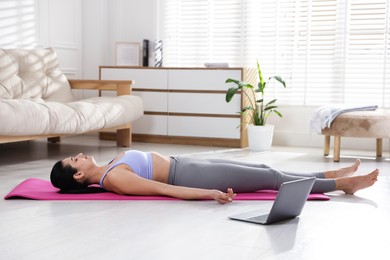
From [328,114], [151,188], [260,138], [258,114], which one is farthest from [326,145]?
[151,188]

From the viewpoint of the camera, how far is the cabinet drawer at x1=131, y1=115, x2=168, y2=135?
19.2ft

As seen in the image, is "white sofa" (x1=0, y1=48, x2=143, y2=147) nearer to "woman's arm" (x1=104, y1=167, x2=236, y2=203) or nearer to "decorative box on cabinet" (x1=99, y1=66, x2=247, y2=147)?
"decorative box on cabinet" (x1=99, y1=66, x2=247, y2=147)

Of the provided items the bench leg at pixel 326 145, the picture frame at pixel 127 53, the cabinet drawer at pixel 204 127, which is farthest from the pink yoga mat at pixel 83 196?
the picture frame at pixel 127 53

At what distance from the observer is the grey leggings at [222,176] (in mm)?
3014

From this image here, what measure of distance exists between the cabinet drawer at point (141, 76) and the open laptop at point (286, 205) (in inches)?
129

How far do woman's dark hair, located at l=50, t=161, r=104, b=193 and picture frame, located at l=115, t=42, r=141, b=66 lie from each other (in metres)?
3.13

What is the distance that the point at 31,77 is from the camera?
5.02m

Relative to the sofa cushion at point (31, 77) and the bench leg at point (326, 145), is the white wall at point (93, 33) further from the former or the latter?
the bench leg at point (326, 145)

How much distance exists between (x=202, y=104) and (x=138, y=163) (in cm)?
275

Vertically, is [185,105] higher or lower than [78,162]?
higher

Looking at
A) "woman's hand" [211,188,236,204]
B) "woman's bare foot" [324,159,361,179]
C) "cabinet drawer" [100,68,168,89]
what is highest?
"cabinet drawer" [100,68,168,89]

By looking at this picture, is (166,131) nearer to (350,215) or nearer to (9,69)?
(9,69)

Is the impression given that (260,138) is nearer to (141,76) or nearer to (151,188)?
(141,76)

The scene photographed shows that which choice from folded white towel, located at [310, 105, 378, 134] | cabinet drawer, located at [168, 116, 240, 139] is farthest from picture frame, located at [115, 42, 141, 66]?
folded white towel, located at [310, 105, 378, 134]
